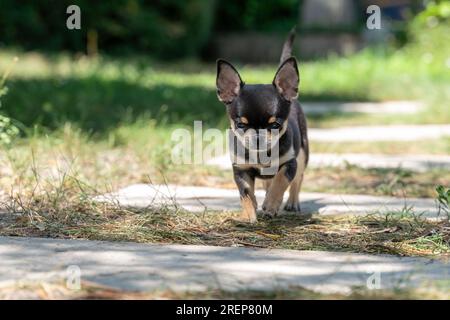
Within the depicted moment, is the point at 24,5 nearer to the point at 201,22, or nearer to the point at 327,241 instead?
the point at 201,22

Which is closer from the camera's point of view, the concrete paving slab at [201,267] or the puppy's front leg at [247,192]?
the concrete paving slab at [201,267]

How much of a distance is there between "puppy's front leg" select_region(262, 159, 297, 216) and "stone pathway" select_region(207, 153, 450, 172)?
1933 mm

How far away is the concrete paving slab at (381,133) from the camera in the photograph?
8969 mm

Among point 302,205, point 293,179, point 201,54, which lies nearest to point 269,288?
point 293,179

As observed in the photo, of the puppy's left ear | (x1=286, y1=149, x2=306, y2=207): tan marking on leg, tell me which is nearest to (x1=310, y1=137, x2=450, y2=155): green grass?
(x1=286, y1=149, x2=306, y2=207): tan marking on leg

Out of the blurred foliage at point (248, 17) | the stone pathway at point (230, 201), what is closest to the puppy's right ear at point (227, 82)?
the stone pathway at point (230, 201)

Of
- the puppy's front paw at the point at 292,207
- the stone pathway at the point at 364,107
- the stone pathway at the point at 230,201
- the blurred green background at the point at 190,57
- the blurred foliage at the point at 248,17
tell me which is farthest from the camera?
the blurred foliage at the point at 248,17

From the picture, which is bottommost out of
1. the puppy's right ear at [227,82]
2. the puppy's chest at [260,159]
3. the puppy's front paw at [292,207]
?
the puppy's front paw at [292,207]

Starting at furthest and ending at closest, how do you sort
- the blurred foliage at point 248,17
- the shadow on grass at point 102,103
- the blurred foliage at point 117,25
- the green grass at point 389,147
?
1. the blurred foliage at point 248,17
2. the blurred foliage at point 117,25
3. the shadow on grass at point 102,103
4. the green grass at point 389,147

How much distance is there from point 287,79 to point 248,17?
61.2ft

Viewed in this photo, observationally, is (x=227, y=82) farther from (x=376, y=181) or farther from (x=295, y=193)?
(x=376, y=181)

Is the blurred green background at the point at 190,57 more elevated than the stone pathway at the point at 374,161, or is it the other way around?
the blurred green background at the point at 190,57

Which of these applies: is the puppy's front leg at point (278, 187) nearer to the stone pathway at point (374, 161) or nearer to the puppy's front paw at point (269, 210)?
the puppy's front paw at point (269, 210)

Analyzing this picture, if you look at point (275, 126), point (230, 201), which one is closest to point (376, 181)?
point (230, 201)
